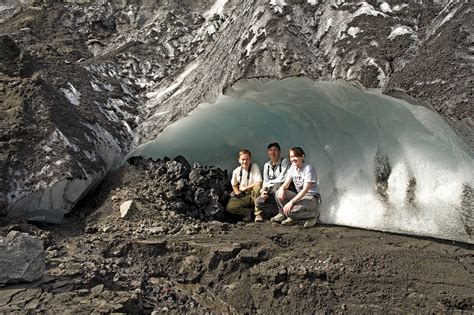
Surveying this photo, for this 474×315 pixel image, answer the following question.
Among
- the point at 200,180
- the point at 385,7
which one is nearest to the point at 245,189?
the point at 200,180

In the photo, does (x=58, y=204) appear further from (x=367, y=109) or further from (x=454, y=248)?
(x=454, y=248)

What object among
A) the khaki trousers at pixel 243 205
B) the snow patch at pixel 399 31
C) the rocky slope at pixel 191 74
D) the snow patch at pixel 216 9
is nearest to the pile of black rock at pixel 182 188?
the khaki trousers at pixel 243 205

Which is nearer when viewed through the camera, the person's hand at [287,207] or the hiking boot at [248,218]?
the person's hand at [287,207]

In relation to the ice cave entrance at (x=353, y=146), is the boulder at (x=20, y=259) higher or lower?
lower

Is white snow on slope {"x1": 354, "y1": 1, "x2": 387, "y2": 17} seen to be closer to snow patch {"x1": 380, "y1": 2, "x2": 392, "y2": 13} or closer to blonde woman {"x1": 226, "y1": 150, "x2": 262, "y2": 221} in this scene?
snow patch {"x1": 380, "y1": 2, "x2": 392, "y2": 13}

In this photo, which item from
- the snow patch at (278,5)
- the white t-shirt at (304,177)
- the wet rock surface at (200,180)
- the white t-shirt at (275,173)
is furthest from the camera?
the snow patch at (278,5)

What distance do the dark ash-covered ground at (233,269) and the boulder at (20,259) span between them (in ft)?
0.22

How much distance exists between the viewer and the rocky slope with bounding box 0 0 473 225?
4418 millimetres

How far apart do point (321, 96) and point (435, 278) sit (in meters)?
2.22

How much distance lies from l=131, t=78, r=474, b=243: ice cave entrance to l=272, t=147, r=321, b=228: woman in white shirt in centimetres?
30

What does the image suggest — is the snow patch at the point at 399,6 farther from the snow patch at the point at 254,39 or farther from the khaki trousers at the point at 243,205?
the khaki trousers at the point at 243,205

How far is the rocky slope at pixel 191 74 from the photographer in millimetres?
4418

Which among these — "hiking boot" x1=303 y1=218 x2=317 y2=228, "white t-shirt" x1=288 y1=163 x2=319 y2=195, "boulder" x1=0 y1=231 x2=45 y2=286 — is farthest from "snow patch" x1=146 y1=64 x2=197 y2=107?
"boulder" x1=0 y1=231 x2=45 y2=286

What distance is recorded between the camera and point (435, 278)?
10.8 feet
